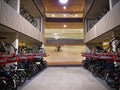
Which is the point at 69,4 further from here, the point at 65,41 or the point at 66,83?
the point at 66,83

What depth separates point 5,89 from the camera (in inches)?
165

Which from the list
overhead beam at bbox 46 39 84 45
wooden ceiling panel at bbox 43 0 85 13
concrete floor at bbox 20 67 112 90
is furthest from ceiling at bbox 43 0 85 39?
concrete floor at bbox 20 67 112 90

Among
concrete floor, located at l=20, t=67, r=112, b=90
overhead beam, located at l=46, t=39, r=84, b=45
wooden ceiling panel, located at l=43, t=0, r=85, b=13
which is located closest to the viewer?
concrete floor, located at l=20, t=67, r=112, b=90

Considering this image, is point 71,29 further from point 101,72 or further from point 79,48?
point 101,72

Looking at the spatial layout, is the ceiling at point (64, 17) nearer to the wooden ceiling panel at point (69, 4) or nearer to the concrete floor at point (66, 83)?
the wooden ceiling panel at point (69, 4)

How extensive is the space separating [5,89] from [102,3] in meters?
7.10

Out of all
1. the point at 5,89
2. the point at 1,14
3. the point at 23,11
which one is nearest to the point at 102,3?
the point at 23,11

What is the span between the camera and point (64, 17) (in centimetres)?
1409

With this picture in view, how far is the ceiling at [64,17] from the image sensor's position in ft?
40.1

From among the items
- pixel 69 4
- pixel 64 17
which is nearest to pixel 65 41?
pixel 64 17

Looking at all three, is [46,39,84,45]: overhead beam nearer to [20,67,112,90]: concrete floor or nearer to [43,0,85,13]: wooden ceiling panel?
[43,0,85,13]: wooden ceiling panel

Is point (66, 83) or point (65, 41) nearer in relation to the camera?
point (66, 83)

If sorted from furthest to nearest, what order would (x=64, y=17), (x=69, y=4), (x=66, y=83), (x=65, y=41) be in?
1. (x=64, y=17)
2. (x=65, y=41)
3. (x=69, y=4)
4. (x=66, y=83)

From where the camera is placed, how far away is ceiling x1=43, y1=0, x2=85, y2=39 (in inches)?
482
